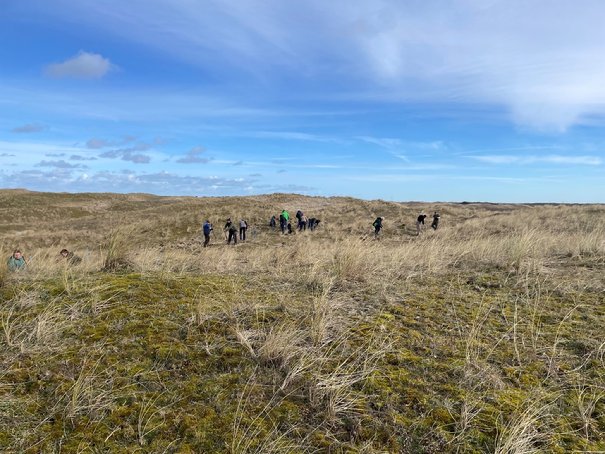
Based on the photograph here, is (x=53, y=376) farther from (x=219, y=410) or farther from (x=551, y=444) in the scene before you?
(x=551, y=444)

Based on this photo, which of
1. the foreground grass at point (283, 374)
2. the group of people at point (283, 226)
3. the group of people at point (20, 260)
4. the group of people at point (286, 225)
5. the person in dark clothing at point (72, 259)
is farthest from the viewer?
the group of people at point (286, 225)

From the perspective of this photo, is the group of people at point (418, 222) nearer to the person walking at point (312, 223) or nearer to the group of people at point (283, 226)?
the group of people at point (283, 226)

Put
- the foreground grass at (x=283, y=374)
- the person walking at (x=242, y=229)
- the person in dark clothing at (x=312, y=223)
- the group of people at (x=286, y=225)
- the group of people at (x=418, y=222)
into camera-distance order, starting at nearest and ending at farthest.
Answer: the foreground grass at (x=283, y=374), the group of people at (x=286, y=225), the person walking at (x=242, y=229), the group of people at (x=418, y=222), the person in dark clothing at (x=312, y=223)

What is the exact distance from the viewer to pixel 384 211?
4172 centimetres

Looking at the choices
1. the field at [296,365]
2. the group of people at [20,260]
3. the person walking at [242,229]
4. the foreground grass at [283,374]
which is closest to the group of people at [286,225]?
the person walking at [242,229]

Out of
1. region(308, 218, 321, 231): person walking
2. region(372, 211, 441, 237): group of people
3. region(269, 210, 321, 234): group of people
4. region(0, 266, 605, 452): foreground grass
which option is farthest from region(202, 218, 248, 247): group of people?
region(0, 266, 605, 452): foreground grass

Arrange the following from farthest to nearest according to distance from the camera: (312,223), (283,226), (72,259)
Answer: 1. (312,223)
2. (283,226)
3. (72,259)

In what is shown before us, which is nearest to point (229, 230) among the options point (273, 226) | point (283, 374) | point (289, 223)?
point (289, 223)

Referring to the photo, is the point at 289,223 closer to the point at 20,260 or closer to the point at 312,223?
the point at 312,223

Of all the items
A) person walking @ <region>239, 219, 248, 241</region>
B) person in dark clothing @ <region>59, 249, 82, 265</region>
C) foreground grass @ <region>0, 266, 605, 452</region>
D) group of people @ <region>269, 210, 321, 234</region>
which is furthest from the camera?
group of people @ <region>269, 210, 321, 234</region>

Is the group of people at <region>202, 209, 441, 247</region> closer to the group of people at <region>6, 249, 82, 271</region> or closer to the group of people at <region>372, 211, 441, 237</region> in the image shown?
the group of people at <region>372, 211, 441, 237</region>

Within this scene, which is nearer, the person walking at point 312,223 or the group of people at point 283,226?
the group of people at point 283,226

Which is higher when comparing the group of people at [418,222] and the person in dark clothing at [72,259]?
the group of people at [418,222]

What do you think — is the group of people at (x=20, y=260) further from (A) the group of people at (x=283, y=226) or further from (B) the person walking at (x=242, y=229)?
(B) the person walking at (x=242, y=229)
